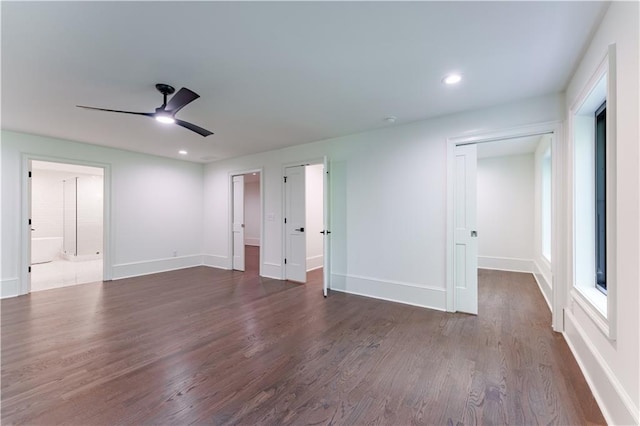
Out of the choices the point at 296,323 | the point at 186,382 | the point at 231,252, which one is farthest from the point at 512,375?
the point at 231,252

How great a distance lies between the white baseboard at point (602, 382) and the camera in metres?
1.47

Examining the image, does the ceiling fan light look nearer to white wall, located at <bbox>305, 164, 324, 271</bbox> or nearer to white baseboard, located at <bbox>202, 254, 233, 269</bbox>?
white wall, located at <bbox>305, 164, 324, 271</bbox>

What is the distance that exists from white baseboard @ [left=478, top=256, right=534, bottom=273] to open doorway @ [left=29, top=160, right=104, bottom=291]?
9531mm

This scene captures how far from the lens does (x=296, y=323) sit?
3.17m

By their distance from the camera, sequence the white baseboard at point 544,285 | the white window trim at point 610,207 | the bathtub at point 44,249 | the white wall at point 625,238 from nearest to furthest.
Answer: the white wall at point 625,238
the white window trim at point 610,207
the white baseboard at point 544,285
the bathtub at point 44,249

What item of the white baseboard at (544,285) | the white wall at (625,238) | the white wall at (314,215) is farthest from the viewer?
the white wall at (314,215)

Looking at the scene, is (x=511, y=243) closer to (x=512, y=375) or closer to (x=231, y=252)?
(x=512, y=375)

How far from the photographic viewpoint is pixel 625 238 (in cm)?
152

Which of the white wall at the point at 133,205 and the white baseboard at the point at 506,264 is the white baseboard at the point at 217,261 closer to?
the white wall at the point at 133,205

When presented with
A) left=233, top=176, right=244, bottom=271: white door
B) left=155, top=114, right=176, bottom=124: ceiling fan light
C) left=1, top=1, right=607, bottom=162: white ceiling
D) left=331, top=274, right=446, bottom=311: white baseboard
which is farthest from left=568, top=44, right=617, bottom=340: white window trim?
left=233, top=176, right=244, bottom=271: white door

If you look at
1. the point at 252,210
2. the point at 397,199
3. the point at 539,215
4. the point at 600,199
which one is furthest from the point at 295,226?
the point at 252,210

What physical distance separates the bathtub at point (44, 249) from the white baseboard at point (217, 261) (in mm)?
4231

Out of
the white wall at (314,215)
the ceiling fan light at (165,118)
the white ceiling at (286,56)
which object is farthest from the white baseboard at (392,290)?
the ceiling fan light at (165,118)

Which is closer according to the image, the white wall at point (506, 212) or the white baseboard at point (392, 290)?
the white baseboard at point (392, 290)
